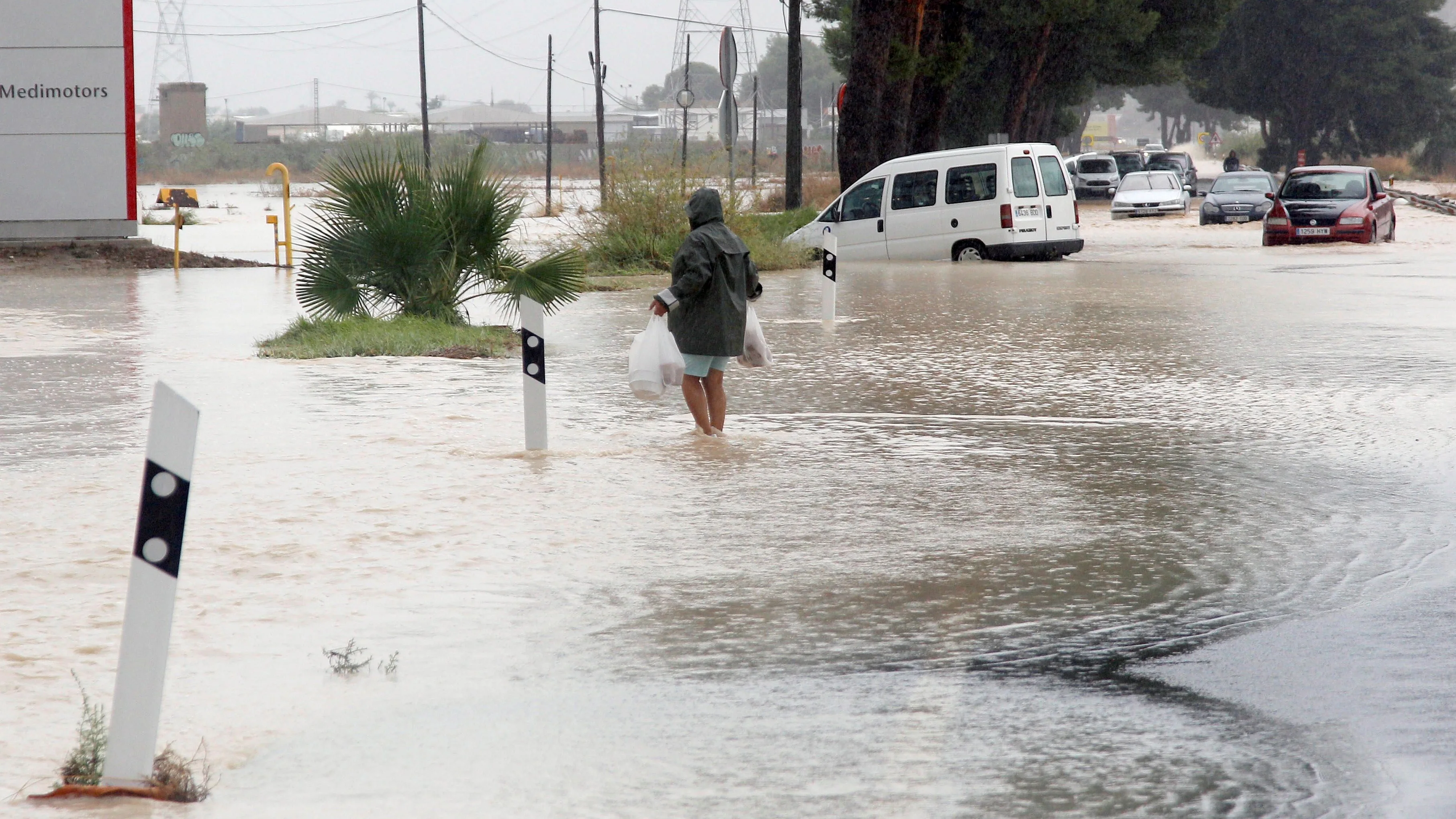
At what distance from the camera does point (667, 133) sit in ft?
426

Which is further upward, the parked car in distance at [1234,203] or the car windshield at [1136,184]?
the car windshield at [1136,184]

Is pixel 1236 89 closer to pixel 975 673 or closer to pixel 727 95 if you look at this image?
pixel 727 95

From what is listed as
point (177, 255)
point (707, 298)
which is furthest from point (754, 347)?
point (177, 255)

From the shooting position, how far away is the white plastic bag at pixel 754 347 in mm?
9148

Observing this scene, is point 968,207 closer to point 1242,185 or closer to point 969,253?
point 969,253

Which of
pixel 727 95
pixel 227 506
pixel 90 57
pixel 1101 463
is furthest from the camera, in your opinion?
pixel 727 95

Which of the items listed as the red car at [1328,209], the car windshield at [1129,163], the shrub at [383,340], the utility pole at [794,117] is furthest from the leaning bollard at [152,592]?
the car windshield at [1129,163]

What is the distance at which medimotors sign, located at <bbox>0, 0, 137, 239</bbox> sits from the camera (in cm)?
2444

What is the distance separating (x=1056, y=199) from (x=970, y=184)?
1472 mm

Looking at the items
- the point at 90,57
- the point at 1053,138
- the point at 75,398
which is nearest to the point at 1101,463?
the point at 75,398

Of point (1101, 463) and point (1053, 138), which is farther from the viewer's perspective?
point (1053, 138)

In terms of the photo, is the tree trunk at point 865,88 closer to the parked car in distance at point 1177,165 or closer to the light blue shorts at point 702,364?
the light blue shorts at point 702,364

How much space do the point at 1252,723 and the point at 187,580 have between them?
3760 millimetres

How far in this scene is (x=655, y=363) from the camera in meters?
8.75
